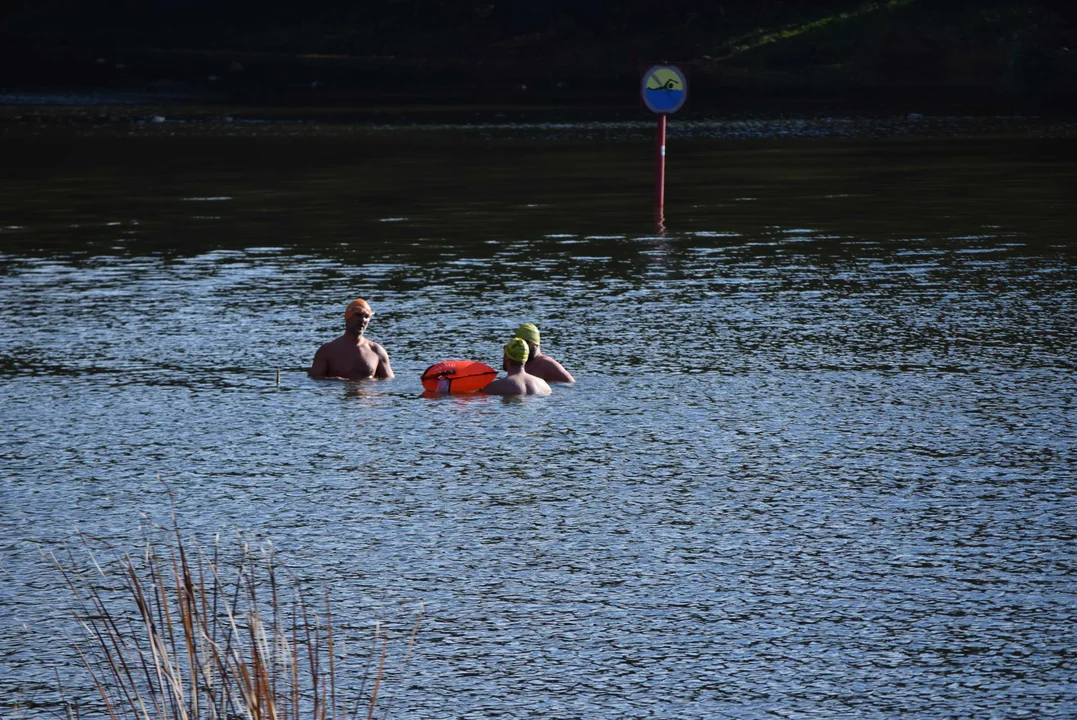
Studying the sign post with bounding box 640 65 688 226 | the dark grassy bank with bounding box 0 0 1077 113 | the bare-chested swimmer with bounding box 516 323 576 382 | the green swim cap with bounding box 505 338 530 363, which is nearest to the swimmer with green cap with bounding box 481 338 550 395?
the green swim cap with bounding box 505 338 530 363

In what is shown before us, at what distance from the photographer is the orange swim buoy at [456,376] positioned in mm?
11727

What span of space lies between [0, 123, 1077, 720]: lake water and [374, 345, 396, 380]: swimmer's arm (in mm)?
364

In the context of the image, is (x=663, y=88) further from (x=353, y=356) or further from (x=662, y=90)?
(x=353, y=356)

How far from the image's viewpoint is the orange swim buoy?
11.7 metres

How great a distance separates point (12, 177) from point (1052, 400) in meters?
22.7

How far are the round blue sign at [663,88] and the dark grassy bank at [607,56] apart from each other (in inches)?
883

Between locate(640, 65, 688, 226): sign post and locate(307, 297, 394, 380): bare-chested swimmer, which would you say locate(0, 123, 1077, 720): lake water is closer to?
locate(307, 297, 394, 380): bare-chested swimmer

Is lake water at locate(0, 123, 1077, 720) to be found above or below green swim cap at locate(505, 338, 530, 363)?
below

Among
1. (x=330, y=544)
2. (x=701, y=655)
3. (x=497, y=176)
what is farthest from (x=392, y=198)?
(x=701, y=655)

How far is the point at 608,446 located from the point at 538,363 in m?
1.82

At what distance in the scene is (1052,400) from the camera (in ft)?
37.4

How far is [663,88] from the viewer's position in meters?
22.5

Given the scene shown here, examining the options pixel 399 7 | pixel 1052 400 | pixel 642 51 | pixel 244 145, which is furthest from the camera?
pixel 399 7

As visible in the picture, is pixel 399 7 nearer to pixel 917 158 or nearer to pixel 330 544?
pixel 917 158
